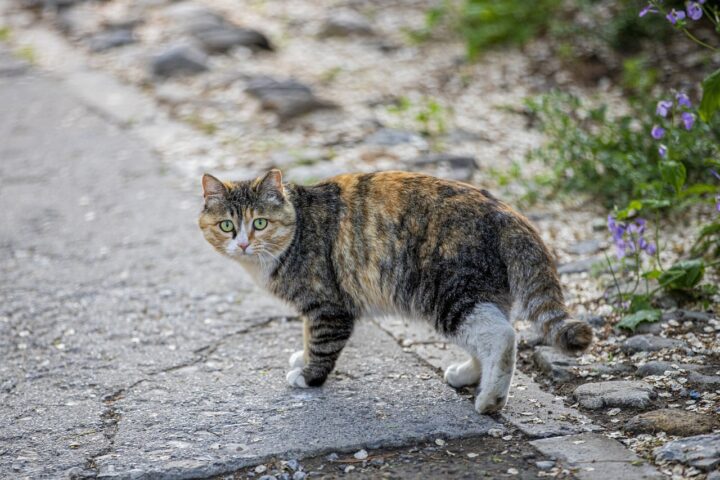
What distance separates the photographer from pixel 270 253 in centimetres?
396

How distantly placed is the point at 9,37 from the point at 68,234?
675cm

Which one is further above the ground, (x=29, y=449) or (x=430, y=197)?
(x=430, y=197)

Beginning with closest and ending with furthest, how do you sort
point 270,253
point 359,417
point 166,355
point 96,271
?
1. point 359,417
2. point 270,253
3. point 166,355
4. point 96,271

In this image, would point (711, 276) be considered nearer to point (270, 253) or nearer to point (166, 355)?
point (270, 253)

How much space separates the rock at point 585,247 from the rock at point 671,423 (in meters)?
1.95

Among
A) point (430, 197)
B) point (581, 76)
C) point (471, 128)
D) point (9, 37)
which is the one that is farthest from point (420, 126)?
point (9, 37)

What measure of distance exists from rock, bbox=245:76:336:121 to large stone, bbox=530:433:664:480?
5.19 metres

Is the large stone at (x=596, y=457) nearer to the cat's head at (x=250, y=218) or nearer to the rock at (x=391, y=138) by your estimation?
the cat's head at (x=250, y=218)

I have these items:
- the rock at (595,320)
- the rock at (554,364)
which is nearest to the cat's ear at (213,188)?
the rock at (554,364)

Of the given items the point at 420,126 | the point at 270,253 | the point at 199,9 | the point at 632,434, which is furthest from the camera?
the point at 199,9

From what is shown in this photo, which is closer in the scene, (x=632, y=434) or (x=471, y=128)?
(x=632, y=434)

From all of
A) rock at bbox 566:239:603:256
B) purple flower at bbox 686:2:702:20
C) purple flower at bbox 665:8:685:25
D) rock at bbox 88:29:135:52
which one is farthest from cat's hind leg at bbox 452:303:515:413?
rock at bbox 88:29:135:52

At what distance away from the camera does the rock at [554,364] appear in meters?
3.89

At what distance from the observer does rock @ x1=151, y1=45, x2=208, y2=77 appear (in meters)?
9.42
